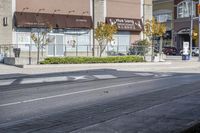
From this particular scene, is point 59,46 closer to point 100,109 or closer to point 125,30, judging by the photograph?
point 125,30

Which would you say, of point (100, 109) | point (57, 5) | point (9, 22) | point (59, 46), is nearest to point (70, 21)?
point (57, 5)

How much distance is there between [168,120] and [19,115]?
11.9ft

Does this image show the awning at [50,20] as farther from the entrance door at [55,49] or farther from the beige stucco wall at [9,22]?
the entrance door at [55,49]

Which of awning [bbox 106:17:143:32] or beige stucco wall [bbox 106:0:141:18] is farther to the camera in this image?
beige stucco wall [bbox 106:0:141:18]

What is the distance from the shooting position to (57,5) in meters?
46.9

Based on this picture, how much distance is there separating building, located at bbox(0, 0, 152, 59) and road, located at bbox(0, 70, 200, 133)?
25921 mm

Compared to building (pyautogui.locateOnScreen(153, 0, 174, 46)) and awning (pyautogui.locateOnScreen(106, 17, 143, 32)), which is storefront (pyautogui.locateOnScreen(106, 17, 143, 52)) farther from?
building (pyautogui.locateOnScreen(153, 0, 174, 46))

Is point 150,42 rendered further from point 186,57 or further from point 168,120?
point 168,120

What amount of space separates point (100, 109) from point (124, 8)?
40897mm

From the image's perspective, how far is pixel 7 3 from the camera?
42.9 metres

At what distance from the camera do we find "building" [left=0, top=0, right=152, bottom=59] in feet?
142

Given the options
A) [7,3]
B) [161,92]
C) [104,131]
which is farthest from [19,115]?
[7,3]

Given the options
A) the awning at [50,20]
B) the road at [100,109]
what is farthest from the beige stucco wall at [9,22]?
the road at [100,109]

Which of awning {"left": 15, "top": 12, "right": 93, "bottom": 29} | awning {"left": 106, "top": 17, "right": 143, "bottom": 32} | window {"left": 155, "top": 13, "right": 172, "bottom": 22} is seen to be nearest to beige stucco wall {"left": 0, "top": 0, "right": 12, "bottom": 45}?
awning {"left": 15, "top": 12, "right": 93, "bottom": 29}
